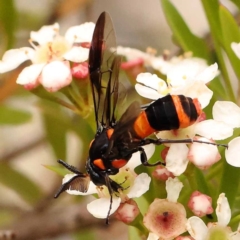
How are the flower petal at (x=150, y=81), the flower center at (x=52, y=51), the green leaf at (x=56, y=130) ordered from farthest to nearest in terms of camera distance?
the green leaf at (x=56, y=130) < the flower center at (x=52, y=51) < the flower petal at (x=150, y=81)

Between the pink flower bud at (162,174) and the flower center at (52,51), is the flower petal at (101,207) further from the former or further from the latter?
the flower center at (52,51)

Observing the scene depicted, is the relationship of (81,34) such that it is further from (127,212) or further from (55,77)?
(127,212)

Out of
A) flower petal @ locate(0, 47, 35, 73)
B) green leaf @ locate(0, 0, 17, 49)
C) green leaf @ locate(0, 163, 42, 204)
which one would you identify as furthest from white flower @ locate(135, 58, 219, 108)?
green leaf @ locate(0, 163, 42, 204)

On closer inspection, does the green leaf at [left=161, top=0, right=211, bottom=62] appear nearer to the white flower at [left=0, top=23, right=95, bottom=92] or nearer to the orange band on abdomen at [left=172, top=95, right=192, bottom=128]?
the white flower at [left=0, top=23, right=95, bottom=92]

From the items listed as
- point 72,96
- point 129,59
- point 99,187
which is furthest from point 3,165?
point 99,187

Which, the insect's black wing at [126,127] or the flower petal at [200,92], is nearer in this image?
the insect's black wing at [126,127]

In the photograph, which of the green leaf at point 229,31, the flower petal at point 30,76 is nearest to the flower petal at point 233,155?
the green leaf at point 229,31
